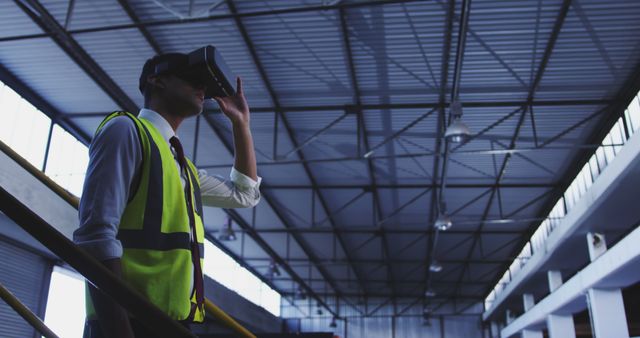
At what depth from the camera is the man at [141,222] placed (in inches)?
61.6

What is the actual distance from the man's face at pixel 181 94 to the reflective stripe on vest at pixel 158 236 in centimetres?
26

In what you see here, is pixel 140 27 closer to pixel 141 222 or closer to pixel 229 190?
pixel 229 190

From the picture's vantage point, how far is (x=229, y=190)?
8.30ft

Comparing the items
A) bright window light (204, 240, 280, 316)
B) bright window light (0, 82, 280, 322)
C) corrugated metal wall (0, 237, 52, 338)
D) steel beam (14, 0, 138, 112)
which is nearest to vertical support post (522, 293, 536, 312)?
bright window light (204, 240, 280, 316)

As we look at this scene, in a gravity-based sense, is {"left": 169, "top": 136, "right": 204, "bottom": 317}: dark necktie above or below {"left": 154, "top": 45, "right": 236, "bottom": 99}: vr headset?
below

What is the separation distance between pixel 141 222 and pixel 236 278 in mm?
30779

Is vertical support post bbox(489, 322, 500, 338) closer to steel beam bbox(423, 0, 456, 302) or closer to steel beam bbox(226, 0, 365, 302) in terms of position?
steel beam bbox(423, 0, 456, 302)

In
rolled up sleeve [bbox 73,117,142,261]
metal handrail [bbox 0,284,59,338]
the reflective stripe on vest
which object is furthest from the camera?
metal handrail [bbox 0,284,59,338]

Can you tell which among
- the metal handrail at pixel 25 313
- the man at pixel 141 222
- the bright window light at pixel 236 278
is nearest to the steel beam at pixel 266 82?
the bright window light at pixel 236 278

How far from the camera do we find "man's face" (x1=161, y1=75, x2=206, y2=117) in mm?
2146

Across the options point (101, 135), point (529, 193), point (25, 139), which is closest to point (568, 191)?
point (529, 193)

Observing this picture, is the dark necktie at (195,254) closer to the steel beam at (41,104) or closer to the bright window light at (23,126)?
the bright window light at (23,126)

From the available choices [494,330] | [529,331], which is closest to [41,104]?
[529,331]

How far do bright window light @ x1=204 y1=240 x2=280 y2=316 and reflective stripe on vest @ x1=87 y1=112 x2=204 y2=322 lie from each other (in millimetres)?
22662
